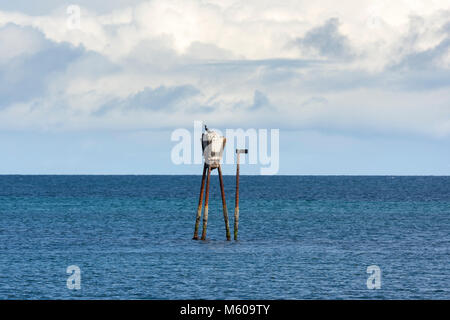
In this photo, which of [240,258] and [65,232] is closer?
[240,258]

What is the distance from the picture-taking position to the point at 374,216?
90.6 meters

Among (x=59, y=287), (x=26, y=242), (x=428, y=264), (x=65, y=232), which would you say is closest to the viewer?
(x=59, y=287)

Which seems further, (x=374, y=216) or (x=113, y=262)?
(x=374, y=216)

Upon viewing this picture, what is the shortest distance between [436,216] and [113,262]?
53.7 meters

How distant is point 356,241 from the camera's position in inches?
2406

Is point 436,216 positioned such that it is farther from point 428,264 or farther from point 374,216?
point 428,264

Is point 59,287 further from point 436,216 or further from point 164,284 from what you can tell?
point 436,216

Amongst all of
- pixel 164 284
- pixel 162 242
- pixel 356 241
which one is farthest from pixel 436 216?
pixel 164 284
